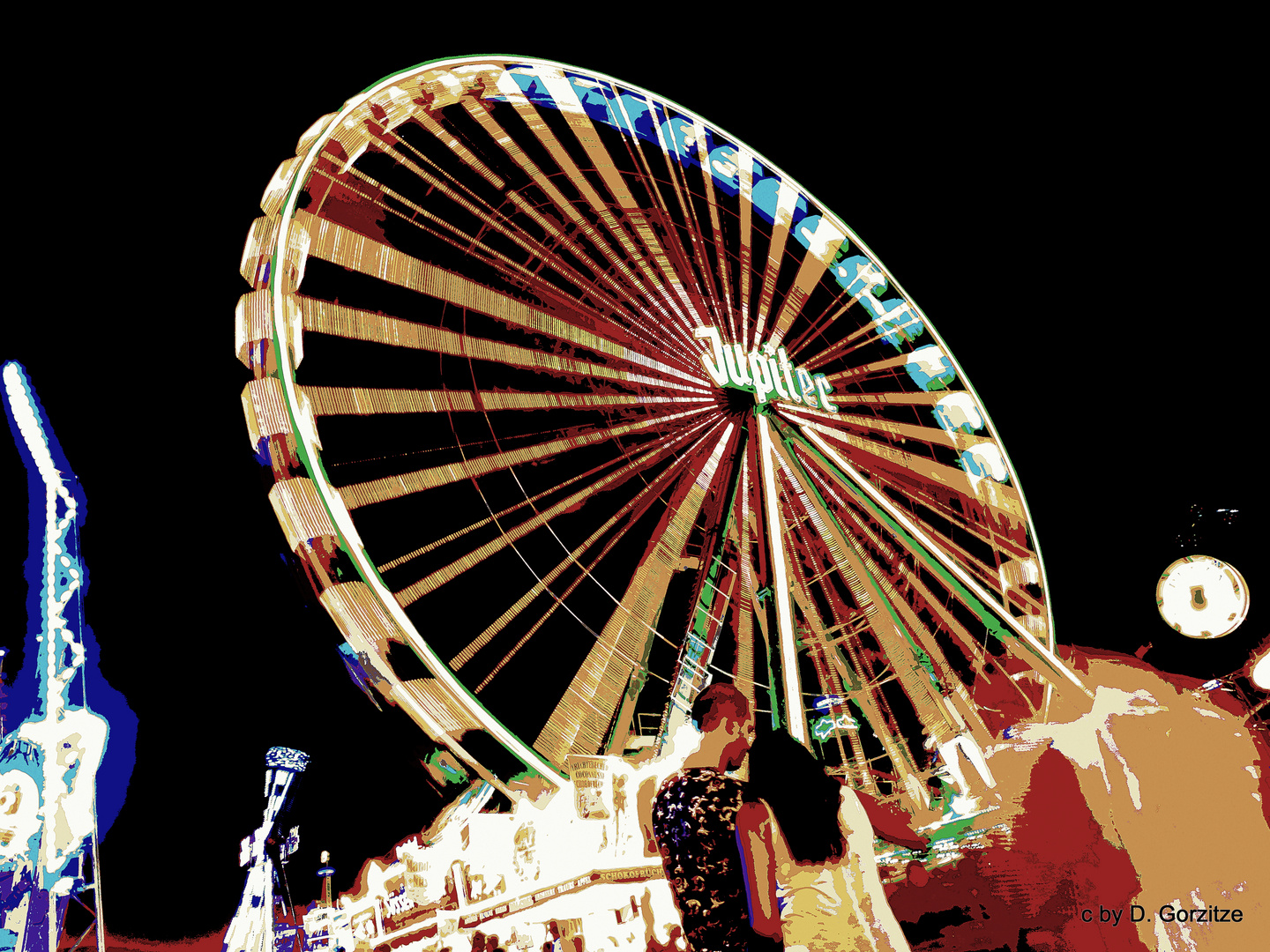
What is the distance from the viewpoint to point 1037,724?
4773 millimetres

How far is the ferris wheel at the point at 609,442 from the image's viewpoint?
108 inches

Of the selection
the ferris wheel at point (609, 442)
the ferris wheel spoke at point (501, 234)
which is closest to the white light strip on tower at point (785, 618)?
the ferris wheel at point (609, 442)

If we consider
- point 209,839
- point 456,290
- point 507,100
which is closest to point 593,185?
point 507,100

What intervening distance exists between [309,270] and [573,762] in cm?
178

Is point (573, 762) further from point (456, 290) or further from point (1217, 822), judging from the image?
point (1217, 822)

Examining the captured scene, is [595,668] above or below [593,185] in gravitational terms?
below

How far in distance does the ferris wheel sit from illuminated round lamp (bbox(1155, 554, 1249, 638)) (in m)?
1.38

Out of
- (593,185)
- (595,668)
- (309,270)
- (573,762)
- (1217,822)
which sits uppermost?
(593,185)

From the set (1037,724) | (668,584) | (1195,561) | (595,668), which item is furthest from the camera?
(1195,561)

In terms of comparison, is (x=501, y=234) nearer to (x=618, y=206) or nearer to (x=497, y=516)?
(x=618, y=206)

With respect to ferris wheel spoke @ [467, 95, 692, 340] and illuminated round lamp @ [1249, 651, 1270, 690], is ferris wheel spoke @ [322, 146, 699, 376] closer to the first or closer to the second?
ferris wheel spoke @ [467, 95, 692, 340]

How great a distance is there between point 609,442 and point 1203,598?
14.3 feet

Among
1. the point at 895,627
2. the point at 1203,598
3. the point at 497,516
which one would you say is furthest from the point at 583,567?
the point at 1203,598

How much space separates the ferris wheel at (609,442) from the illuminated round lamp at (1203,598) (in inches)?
54.2
